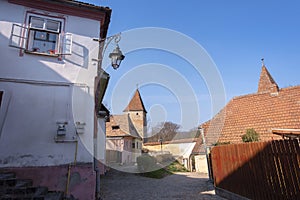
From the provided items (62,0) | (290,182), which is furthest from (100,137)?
(290,182)

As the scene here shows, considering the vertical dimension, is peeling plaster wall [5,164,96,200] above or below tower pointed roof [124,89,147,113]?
below

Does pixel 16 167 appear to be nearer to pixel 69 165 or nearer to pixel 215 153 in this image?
pixel 69 165

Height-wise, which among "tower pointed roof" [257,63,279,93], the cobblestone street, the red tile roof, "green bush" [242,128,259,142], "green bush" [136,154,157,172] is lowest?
the cobblestone street

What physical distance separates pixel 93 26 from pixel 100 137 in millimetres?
9039

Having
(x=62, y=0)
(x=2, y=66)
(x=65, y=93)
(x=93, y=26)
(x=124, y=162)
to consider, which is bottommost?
(x=124, y=162)

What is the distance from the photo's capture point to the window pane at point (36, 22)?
6.06m

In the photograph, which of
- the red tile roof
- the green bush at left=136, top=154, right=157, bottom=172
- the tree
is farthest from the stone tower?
the red tile roof

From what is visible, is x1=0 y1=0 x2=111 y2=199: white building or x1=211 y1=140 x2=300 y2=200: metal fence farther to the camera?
x1=0 y1=0 x2=111 y2=199: white building

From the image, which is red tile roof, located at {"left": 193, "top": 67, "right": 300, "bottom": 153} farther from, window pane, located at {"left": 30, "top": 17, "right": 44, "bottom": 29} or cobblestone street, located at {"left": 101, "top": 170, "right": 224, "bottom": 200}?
window pane, located at {"left": 30, "top": 17, "right": 44, "bottom": 29}

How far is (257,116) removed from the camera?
12.0m

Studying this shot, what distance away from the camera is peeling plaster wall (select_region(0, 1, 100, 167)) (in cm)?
509

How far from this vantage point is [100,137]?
540 inches

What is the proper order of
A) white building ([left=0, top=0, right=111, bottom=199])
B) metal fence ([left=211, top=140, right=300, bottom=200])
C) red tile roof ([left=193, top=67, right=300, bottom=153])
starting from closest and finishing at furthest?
1. metal fence ([left=211, top=140, right=300, bottom=200])
2. white building ([left=0, top=0, right=111, bottom=199])
3. red tile roof ([left=193, top=67, right=300, bottom=153])

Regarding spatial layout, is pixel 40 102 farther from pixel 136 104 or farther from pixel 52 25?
pixel 136 104
